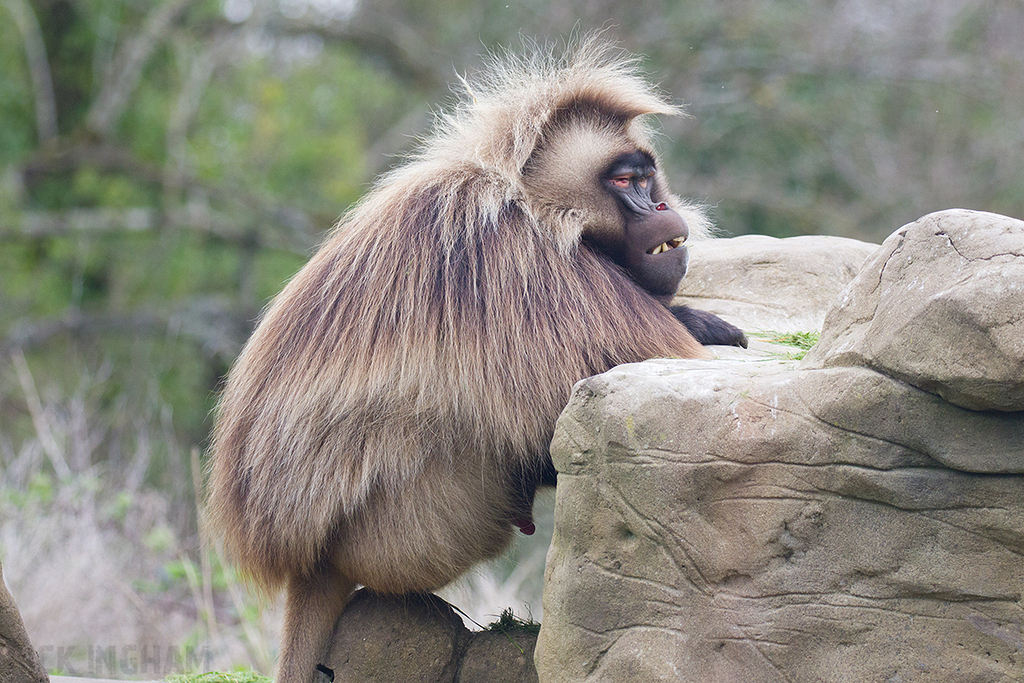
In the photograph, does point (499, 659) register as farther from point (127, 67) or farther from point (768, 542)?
point (127, 67)

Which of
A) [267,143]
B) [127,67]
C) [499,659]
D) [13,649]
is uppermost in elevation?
[127,67]

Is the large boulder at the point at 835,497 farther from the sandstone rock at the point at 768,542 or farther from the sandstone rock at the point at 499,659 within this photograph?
the sandstone rock at the point at 499,659

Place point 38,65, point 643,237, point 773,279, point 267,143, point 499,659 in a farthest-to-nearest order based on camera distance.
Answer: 1. point 267,143
2. point 38,65
3. point 773,279
4. point 643,237
5. point 499,659

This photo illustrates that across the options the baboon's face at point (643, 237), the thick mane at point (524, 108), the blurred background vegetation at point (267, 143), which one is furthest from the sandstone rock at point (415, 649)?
the blurred background vegetation at point (267, 143)

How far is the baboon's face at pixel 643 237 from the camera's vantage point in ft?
11.5

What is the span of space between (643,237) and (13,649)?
7.62 ft

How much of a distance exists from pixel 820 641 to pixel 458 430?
1.26 metres

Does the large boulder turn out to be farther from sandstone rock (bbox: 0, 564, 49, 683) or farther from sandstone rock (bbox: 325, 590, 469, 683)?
sandstone rock (bbox: 0, 564, 49, 683)

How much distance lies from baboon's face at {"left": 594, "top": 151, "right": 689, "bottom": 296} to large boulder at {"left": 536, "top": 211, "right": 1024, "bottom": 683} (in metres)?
1.03

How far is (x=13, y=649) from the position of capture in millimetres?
3066

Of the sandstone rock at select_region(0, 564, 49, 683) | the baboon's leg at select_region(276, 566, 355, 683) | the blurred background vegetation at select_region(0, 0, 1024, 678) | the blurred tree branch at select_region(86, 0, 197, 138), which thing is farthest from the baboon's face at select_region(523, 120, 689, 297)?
the blurred tree branch at select_region(86, 0, 197, 138)

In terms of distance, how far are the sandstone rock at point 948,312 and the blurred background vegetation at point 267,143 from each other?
6.50m

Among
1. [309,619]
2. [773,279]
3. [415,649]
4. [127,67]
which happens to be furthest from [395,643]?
[127,67]

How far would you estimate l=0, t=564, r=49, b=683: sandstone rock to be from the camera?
3029 mm
